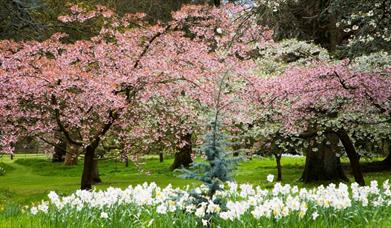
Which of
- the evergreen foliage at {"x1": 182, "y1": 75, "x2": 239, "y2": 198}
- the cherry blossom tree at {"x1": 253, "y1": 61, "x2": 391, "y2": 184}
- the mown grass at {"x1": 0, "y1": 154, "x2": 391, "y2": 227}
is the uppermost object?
the cherry blossom tree at {"x1": 253, "y1": 61, "x2": 391, "y2": 184}

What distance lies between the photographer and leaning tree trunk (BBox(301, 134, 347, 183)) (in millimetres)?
20109

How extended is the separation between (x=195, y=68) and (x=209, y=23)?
418 cm

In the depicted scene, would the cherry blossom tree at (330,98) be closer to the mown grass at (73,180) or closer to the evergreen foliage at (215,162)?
the mown grass at (73,180)

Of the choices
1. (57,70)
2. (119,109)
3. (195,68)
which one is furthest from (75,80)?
(195,68)

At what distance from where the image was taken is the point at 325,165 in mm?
20266

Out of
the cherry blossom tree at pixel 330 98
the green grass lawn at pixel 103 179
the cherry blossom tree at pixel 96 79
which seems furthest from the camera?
the green grass lawn at pixel 103 179

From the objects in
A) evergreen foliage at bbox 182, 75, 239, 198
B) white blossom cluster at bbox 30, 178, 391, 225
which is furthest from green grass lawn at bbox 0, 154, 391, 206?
evergreen foliage at bbox 182, 75, 239, 198

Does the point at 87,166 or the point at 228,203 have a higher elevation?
the point at 87,166

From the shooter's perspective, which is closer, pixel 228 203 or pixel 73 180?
pixel 228 203

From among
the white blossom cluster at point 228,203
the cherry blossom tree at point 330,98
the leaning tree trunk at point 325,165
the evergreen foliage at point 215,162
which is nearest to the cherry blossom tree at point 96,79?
the cherry blossom tree at point 330,98

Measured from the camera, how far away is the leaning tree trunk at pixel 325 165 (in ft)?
66.0

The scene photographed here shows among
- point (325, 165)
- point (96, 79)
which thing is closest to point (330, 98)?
point (325, 165)

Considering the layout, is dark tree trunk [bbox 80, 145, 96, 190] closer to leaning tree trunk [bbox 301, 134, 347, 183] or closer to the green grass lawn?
the green grass lawn

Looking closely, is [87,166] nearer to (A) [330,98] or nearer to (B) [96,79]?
(B) [96,79]
